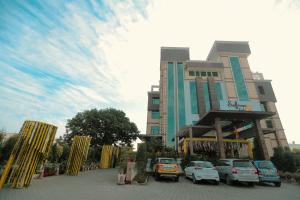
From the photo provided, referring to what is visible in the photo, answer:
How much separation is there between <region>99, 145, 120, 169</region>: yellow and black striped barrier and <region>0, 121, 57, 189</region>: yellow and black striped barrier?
15.8m

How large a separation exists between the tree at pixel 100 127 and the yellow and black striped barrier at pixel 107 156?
5.23 metres

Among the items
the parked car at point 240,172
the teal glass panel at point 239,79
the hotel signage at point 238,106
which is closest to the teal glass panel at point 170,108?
the teal glass panel at point 239,79

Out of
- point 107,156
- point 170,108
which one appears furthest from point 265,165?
point 170,108

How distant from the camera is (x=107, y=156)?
25359mm

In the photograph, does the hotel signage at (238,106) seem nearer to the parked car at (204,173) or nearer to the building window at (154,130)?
the parked car at (204,173)

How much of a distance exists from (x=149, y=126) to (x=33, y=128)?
109ft

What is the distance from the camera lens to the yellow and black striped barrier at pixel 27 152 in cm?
835

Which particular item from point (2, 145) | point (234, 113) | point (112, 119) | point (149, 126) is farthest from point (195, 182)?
point (149, 126)

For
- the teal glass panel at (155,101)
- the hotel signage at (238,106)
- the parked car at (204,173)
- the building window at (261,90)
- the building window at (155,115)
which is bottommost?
the parked car at (204,173)

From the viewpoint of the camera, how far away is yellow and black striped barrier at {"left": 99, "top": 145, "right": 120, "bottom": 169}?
2464cm

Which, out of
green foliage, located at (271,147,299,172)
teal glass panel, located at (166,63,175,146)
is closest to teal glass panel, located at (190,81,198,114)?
teal glass panel, located at (166,63,175,146)

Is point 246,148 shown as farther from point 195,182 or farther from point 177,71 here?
point 177,71

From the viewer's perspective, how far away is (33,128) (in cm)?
879

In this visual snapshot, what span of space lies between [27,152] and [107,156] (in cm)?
1765
